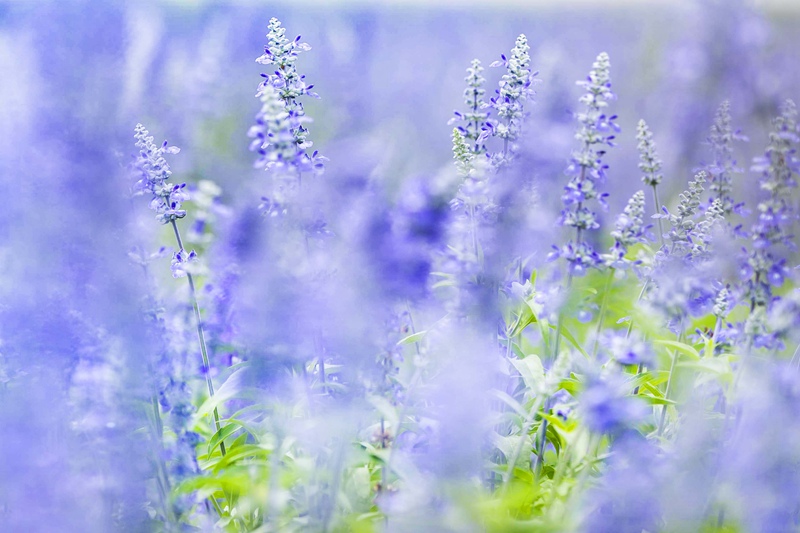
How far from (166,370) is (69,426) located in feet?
0.43

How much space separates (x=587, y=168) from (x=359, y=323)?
1.19ft

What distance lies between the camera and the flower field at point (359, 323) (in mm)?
788

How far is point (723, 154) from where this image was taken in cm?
113

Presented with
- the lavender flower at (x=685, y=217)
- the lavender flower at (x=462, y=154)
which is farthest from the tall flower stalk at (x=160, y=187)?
the lavender flower at (x=685, y=217)

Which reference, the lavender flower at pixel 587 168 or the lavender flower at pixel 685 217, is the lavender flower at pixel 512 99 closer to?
the lavender flower at pixel 587 168

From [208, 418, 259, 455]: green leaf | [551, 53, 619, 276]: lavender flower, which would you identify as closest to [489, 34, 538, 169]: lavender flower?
[551, 53, 619, 276]: lavender flower

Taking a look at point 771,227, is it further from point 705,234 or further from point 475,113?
point 475,113

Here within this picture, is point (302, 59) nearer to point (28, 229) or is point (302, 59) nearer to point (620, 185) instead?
point (620, 185)

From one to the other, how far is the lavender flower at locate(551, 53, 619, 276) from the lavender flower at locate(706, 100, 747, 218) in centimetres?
22

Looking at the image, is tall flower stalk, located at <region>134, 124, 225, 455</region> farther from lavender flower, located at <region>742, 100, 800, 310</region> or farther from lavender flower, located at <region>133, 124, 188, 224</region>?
lavender flower, located at <region>742, 100, 800, 310</region>

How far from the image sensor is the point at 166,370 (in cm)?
93

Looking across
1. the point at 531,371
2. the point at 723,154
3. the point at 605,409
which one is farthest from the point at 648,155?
the point at 605,409

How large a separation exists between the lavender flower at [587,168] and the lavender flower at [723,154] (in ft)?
0.72

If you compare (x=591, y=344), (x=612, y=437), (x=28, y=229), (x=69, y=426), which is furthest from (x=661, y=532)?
(x=28, y=229)
